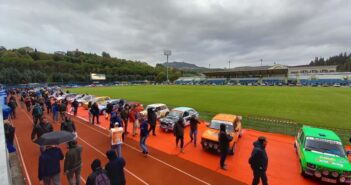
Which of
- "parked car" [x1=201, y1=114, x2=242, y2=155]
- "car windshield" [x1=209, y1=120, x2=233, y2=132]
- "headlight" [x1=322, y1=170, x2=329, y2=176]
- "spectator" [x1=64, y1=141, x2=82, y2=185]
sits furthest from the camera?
"car windshield" [x1=209, y1=120, x2=233, y2=132]

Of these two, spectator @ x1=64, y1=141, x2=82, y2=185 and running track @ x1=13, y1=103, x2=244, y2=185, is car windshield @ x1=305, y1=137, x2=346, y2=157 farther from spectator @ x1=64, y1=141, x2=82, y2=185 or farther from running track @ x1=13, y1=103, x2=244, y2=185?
spectator @ x1=64, y1=141, x2=82, y2=185

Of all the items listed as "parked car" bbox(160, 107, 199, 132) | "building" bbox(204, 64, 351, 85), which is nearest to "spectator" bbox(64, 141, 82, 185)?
"parked car" bbox(160, 107, 199, 132)

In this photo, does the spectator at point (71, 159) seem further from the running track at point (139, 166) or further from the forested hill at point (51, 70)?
the forested hill at point (51, 70)

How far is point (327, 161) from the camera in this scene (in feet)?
22.8

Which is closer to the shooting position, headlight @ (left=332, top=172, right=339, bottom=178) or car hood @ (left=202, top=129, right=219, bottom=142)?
headlight @ (left=332, top=172, right=339, bottom=178)

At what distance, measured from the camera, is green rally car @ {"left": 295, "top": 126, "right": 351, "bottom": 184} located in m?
6.65

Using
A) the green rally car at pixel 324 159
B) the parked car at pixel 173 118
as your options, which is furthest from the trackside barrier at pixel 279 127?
the green rally car at pixel 324 159

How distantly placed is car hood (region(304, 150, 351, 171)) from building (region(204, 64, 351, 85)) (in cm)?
8332

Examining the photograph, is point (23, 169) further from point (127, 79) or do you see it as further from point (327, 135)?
point (127, 79)

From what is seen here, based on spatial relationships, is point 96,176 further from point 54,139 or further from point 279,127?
point 279,127

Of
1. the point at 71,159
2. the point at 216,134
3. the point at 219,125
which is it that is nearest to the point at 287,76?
the point at 219,125

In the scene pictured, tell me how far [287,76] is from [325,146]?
322 ft

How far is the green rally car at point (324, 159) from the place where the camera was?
262 inches

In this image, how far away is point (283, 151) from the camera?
10180mm
